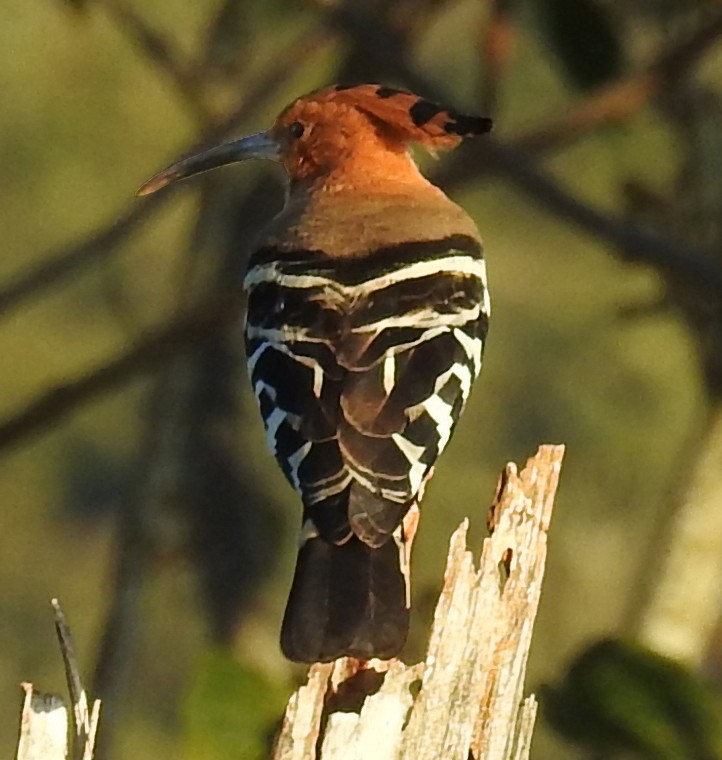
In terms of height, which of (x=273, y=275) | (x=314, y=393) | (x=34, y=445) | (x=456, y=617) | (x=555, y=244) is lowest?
(x=456, y=617)

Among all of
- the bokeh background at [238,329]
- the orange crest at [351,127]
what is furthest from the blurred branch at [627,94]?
the orange crest at [351,127]

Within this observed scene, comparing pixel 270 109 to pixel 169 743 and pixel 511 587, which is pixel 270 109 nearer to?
pixel 169 743

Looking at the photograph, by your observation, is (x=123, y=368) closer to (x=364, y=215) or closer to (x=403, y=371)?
(x=364, y=215)

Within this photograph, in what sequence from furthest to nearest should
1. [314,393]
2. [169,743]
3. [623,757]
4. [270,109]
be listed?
[169,743] → [270,109] → [623,757] → [314,393]

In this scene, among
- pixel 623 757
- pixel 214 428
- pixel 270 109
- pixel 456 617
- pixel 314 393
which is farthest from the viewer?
pixel 270 109

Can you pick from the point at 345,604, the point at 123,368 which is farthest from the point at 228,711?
the point at 123,368

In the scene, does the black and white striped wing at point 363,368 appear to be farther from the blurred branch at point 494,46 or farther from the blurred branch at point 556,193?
the blurred branch at point 494,46

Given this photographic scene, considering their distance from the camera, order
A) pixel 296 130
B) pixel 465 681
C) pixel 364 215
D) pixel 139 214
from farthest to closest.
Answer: pixel 296 130 → pixel 139 214 → pixel 364 215 → pixel 465 681

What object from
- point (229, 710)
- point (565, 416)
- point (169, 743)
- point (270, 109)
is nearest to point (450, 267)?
point (229, 710)
